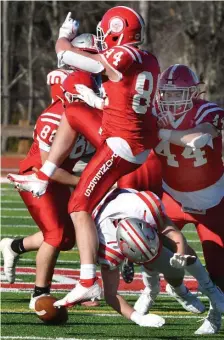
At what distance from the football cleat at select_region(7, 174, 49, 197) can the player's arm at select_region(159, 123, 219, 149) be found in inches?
30.2

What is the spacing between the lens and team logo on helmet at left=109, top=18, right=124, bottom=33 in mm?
6312

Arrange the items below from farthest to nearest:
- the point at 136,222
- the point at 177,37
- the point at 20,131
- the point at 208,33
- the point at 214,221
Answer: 1. the point at 177,37
2. the point at 208,33
3. the point at 20,131
4. the point at 214,221
5. the point at 136,222

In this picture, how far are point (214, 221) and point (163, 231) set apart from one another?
0.70m

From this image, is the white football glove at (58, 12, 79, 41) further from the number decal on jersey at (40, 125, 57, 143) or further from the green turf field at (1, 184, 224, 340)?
the green turf field at (1, 184, 224, 340)

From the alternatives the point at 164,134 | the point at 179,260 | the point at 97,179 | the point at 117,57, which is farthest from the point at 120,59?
the point at 179,260

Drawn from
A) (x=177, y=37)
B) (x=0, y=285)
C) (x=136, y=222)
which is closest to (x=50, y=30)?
(x=177, y=37)

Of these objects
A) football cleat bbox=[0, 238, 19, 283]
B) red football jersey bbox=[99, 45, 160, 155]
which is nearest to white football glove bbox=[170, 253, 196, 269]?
red football jersey bbox=[99, 45, 160, 155]

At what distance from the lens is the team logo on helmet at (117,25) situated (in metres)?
6.31

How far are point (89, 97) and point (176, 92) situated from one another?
562 millimetres

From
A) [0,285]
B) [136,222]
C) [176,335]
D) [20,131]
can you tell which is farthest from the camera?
[20,131]

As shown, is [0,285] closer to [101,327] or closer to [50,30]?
[101,327]

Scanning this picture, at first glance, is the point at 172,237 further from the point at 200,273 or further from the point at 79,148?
the point at 79,148

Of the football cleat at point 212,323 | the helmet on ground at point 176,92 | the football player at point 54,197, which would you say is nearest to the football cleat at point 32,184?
the football player at point 54,197

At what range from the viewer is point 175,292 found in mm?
6645
